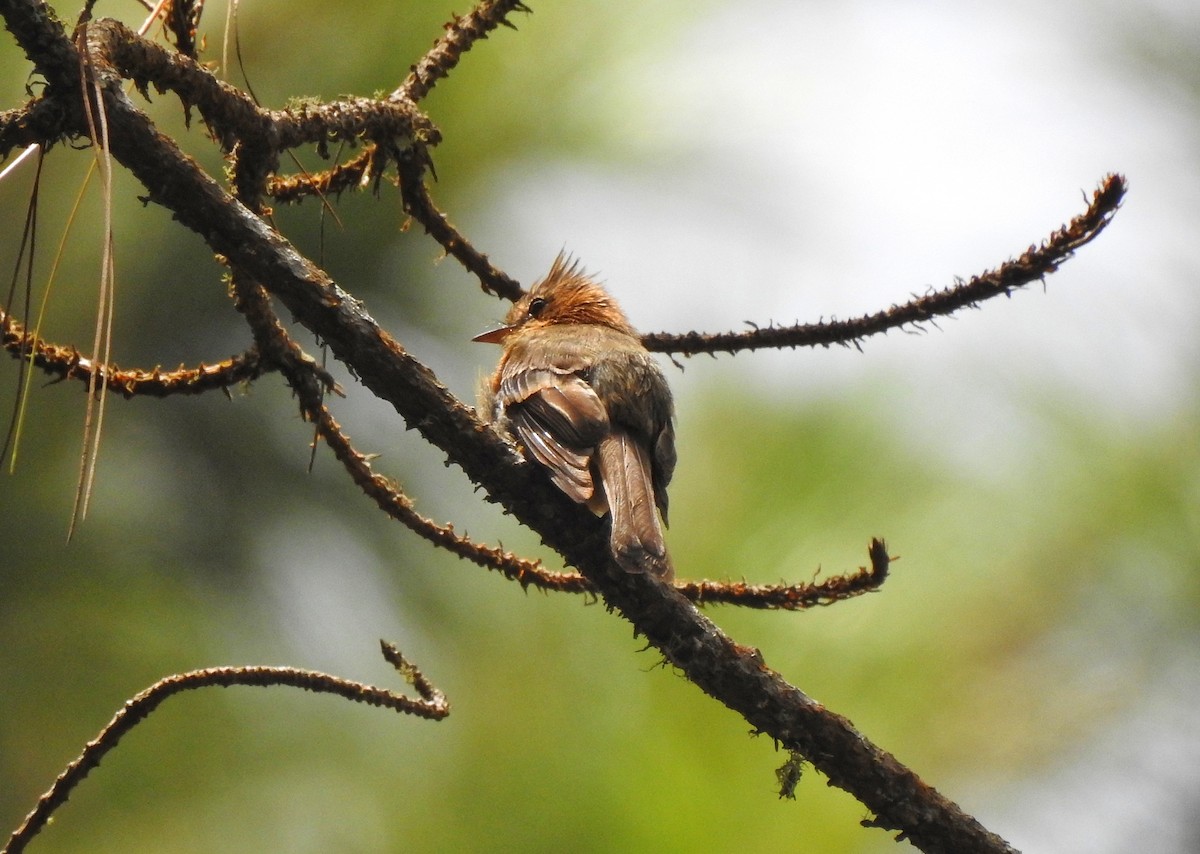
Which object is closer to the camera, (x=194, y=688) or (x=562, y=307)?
(x=194, y=688)

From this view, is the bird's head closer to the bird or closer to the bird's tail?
the bird

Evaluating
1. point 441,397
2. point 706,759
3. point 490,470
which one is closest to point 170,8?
point 441,397

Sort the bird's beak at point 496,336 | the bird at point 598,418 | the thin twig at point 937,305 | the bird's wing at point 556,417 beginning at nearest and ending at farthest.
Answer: the thin twig at point 937,305
the bird at point 598,418
the bird's wing at point 556,417
the bird's beak at point 496,336

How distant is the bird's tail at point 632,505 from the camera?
2086 mm

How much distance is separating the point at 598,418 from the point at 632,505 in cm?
50

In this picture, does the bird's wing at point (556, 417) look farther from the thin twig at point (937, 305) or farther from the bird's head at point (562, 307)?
the bird's head at point (562, 307)

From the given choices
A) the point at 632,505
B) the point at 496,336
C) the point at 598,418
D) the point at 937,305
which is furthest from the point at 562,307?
the point at 937,305

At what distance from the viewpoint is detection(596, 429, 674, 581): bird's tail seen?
2086 millimetres

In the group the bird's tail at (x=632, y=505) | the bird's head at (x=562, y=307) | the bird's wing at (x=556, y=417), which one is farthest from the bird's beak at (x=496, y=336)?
the bird's tail at (x=632, y=505)

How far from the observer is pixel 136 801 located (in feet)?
11.4

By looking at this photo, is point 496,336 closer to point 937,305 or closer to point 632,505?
point 632,505

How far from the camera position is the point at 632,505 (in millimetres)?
2420

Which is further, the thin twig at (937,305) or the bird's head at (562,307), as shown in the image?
the bird's head at (562,307)

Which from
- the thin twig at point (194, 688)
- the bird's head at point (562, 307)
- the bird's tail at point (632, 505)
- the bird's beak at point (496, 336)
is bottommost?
the thin twig at point (194, 688)
